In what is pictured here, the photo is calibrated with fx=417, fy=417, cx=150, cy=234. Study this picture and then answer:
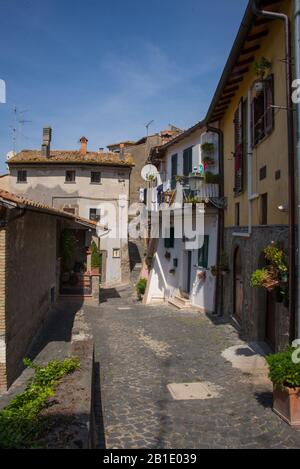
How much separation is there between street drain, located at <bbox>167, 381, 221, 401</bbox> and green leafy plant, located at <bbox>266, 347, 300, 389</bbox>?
1.80 meters

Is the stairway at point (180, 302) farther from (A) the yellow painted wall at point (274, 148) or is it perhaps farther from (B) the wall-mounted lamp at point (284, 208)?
(B) the wall-mounted lamp at point (284, 208)

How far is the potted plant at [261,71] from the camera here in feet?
32.0

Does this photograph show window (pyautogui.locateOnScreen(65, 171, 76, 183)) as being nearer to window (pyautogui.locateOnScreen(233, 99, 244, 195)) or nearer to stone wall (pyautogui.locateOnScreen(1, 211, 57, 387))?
stone wall (pyautogui.locateOnScreen(1, 211, 57, 387))

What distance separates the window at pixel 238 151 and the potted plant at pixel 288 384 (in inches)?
286

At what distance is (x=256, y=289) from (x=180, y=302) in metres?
8.62

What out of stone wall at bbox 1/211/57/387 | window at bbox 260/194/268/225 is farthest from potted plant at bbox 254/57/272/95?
stone wall at bbox 1/211/57/387

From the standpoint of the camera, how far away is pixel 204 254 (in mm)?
17781

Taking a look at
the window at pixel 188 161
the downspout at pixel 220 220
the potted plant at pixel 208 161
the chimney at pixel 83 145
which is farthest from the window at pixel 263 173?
the chimney at pixel 83 145

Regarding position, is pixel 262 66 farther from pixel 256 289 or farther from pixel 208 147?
pixel 208 147

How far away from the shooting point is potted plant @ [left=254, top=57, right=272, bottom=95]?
975cm

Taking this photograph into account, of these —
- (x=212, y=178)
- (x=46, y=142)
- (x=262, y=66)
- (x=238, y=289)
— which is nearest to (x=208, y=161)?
(x=212, y=178)

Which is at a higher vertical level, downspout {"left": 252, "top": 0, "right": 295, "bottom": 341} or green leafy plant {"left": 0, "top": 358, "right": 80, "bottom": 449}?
downspout {"left": 252, "top": 0, "right": 295, "bottom": 341}

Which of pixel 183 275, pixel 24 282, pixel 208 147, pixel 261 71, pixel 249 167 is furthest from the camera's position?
pixel 183 275
